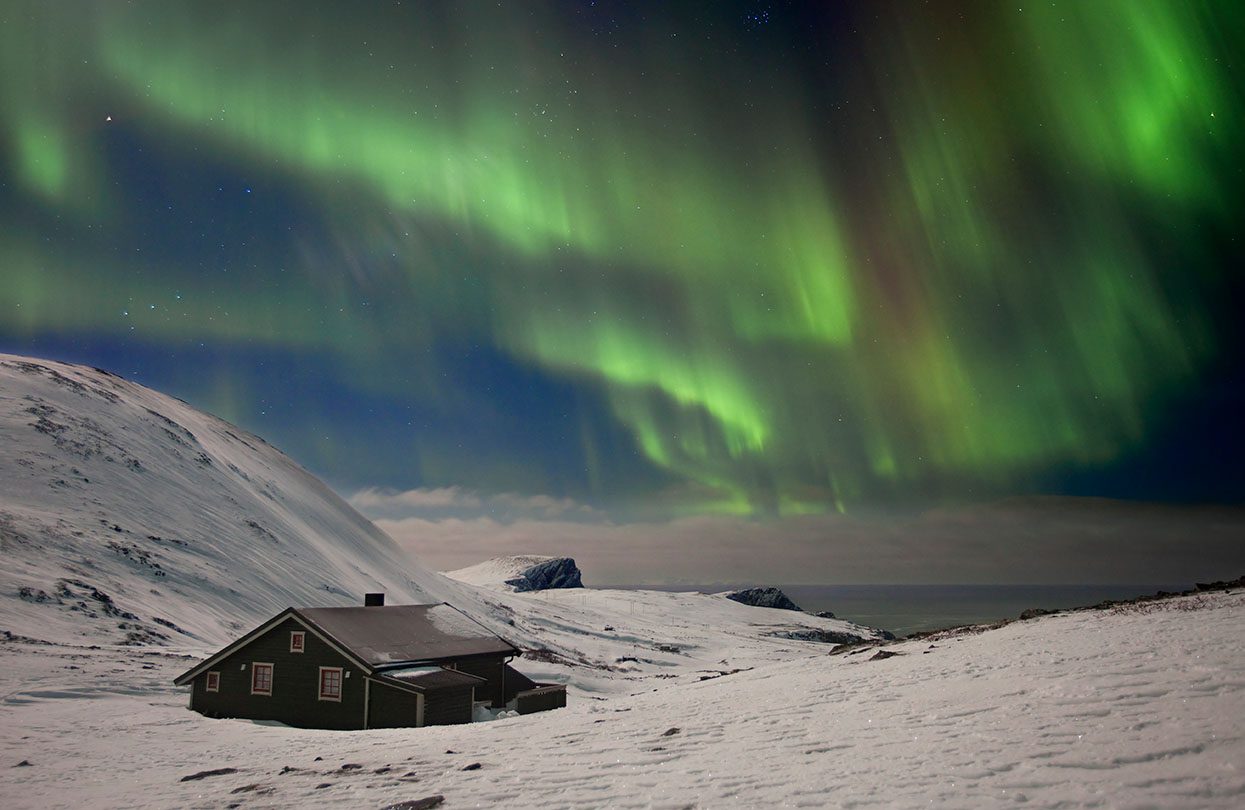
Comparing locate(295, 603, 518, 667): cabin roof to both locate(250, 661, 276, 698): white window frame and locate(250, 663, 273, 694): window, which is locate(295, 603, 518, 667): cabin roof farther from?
locate(250, 663, 273, 694): window

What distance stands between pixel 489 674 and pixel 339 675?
8686mm

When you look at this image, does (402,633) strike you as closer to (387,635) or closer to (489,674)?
(387,635)

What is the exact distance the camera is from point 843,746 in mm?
12461

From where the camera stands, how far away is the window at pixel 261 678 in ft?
114

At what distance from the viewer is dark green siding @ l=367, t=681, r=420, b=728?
31984 millimetres

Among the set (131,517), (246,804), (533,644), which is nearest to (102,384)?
(131,517)

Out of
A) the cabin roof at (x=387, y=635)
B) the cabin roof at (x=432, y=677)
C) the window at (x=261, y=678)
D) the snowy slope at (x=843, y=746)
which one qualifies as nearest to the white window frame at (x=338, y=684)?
the cabin roof at (x=387, y=635)

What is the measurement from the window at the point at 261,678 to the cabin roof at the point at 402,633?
3.11 metres

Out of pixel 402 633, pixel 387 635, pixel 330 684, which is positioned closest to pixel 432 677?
pixel 387 635

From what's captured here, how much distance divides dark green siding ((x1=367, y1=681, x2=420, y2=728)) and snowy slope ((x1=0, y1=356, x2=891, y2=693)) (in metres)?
24.8

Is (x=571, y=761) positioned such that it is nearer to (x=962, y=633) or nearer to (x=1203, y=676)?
(x=1203, y=676)

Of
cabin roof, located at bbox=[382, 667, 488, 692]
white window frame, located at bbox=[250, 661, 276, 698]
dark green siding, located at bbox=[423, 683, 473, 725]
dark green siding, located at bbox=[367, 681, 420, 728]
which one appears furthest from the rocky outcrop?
white window frame, located at bbox=[250, 661, 276, 698]

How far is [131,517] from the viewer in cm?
7612

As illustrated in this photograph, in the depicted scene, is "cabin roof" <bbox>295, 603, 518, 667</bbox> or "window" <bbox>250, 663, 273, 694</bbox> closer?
"cabin roof" <bbox>295, 603, 518, 667</bbox>
